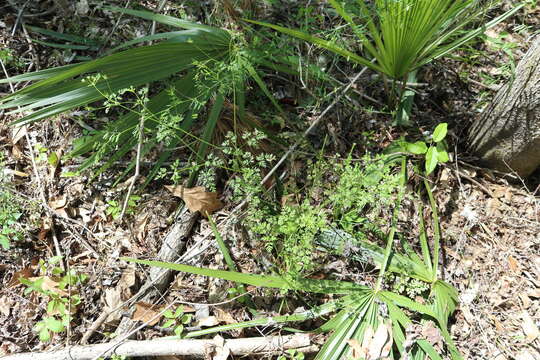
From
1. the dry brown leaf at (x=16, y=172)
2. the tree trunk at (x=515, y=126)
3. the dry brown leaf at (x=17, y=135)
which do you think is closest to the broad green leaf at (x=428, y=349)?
the tree trunk at (x=515, y=126)

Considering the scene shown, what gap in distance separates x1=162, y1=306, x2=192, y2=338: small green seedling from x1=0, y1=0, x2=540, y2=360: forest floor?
0.18ft

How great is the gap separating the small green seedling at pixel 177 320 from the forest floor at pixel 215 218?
2.2 inches

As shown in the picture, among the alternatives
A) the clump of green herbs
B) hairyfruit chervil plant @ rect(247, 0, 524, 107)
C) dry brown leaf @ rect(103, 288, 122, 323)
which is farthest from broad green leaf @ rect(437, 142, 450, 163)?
the clump of green herbs

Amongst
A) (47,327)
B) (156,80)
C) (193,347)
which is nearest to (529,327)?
(193,347)

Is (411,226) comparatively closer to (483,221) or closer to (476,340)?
(483,221)

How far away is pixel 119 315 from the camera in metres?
1.92

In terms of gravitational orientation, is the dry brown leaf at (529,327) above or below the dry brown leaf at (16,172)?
above

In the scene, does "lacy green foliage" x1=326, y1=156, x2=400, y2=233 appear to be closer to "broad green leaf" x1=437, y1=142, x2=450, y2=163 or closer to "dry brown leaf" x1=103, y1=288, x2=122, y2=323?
"broad green leaf" x1=437, y1=142, x2=450, y2=163

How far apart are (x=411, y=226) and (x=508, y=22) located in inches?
53.8

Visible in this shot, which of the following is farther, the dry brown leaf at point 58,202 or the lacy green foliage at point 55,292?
the dry brown leaf at point 58,202

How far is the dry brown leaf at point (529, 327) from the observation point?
1.87m

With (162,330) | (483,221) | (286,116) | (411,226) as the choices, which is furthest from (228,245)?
(483,221)

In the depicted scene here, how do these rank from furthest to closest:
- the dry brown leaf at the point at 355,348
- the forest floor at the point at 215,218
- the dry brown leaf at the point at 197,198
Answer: the dry brown leaf at the point at 197,198, the forest floor at the point at 215,218, the dry brown leaf at the point at 355,348

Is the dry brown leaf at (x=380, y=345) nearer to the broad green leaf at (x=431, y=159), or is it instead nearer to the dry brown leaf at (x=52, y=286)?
the broad green leaf at (x=431, y=159)
